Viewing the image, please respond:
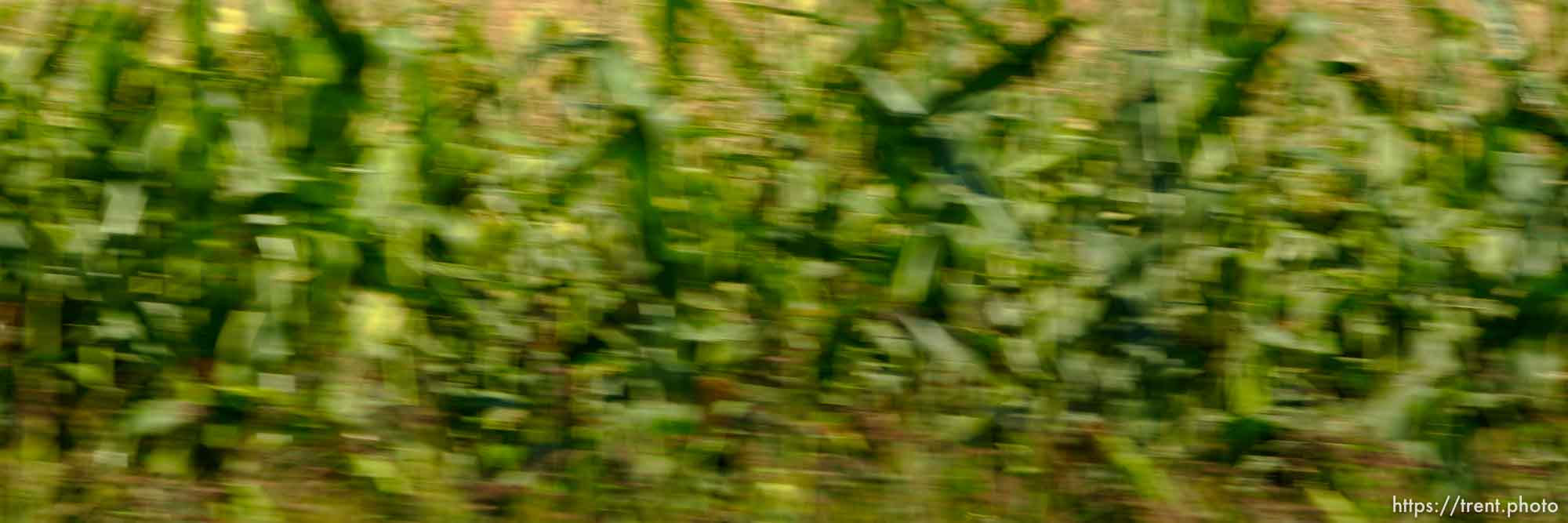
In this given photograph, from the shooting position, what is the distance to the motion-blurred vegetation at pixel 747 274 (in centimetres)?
305

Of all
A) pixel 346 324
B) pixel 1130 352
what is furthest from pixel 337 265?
pixel 1130 352

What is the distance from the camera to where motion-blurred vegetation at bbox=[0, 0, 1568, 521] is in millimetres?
3047

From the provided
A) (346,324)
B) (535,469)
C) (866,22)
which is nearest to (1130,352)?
(866,22)

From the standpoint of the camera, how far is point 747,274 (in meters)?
3.14

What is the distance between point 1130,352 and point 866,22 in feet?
2.62

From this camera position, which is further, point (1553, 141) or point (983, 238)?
point (1553, 141)

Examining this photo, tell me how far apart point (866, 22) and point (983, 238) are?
47 cm

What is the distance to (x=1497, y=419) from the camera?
3191 millimetres

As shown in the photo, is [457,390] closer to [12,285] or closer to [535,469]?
[535,469]

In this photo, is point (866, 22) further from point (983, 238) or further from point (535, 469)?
point (535, 469)

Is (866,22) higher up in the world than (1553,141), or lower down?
higher up

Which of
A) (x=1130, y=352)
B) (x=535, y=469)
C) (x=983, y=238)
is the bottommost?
(x=535, y=469)

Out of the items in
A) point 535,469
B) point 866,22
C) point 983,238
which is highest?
point 866,22

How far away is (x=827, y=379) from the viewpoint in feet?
10.3
